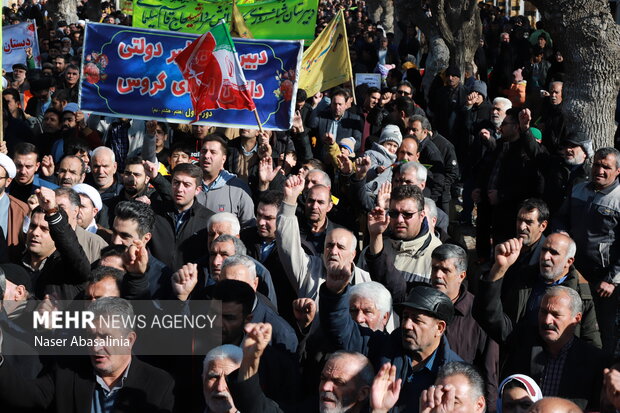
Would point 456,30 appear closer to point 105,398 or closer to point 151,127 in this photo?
point 151,127

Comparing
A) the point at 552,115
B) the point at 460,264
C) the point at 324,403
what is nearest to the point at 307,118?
the point at 552,115

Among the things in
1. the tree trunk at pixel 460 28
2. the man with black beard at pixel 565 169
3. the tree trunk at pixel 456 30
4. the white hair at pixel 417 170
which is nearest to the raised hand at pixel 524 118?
the man with black beard at pixel 565 169

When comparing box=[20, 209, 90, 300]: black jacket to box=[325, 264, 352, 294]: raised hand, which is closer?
box=[325, 264, 352, 294]: raised hand

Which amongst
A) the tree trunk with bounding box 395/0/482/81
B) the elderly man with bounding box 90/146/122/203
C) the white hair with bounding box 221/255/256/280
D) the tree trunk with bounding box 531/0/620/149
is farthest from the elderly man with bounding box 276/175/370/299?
the tree trunk with bounding box 395/0/482/81

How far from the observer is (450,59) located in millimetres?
16312

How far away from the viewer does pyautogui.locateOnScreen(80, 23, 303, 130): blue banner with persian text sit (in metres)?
9.02

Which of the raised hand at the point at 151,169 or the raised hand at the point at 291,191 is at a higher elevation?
the raised hand at the point at 291,191

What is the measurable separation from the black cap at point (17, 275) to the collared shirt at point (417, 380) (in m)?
2.33

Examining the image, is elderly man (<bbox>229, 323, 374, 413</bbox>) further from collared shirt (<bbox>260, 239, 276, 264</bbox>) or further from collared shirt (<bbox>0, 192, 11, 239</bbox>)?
collared shirt (<bbox>0, 192, 11, 239</bbox>)

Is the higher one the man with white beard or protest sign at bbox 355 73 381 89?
the man with white beard

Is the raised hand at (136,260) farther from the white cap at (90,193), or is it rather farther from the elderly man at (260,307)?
the white cap at (90,193)

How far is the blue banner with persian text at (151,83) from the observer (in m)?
9.02

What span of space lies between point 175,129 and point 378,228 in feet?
16.2

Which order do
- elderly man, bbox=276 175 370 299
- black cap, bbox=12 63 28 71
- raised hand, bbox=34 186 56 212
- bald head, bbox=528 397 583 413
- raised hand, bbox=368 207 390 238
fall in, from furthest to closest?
black cap, bbox=12 63 28 71 < elderly man, bbox=276 175 370 299 < raised hand, bbox=368 207 390 238 < raised hand, bbox=34 186 56 212 < bald head, bbox=528 397 583 413
